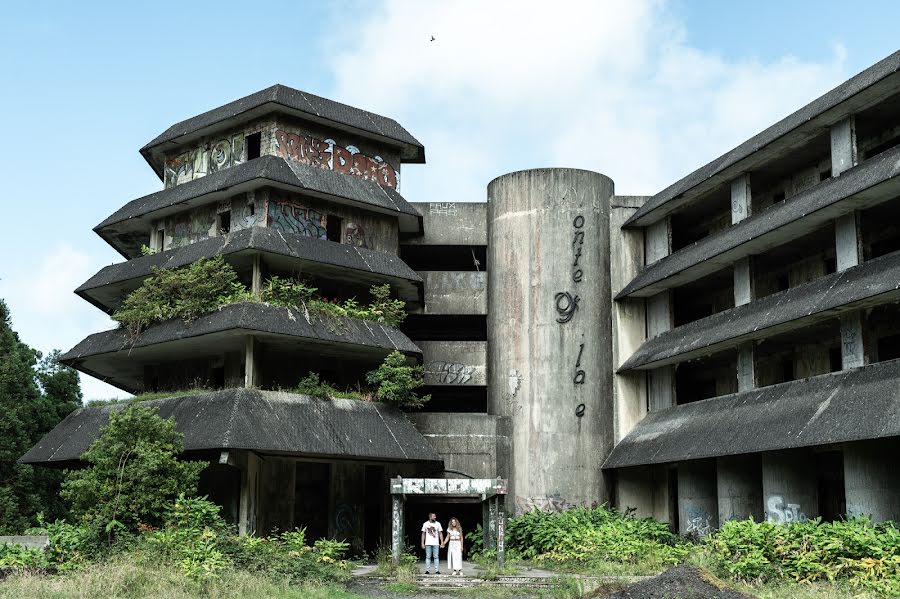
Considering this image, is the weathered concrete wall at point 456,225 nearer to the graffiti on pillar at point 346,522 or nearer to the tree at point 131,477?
the graffiti on pillar at point 346,522

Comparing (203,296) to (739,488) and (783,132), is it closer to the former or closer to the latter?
(739,488)

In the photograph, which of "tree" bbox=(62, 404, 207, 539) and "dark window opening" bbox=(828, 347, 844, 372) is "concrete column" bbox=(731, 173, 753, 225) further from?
"tree" bbox=(62, 404, 207, 539)

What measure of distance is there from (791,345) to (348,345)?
46.4ft

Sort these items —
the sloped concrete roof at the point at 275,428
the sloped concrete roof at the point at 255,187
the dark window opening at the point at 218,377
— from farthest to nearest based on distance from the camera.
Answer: the dark window opening at the point at 218,377 → the sloped concrete roof at the point at 255,187 → the sloped concrete roof at the point at 275,428

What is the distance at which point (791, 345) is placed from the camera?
31297 mm

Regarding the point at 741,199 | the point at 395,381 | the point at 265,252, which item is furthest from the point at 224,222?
the point at 741,199

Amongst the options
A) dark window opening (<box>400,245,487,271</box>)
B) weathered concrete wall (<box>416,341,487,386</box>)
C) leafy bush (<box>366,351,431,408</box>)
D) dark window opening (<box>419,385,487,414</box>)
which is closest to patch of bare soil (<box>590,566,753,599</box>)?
leafy bush (<box>366,351,431,408</box>)

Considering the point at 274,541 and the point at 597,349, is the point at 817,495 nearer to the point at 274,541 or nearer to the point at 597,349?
the point at 597,349

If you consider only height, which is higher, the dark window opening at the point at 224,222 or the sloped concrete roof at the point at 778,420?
the dark window opening at the point at 224,222

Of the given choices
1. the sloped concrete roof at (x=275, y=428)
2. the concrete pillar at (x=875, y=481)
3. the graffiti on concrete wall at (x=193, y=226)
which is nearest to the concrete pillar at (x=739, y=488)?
the concrete pillar at (x=875, y=481)

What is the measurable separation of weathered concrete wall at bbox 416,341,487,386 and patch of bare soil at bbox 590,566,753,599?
Result: 62.7ft

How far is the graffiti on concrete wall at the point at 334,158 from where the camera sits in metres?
34.6

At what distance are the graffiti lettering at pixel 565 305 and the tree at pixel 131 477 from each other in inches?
585

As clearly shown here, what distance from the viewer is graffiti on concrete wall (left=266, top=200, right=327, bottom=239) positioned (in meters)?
33.5
